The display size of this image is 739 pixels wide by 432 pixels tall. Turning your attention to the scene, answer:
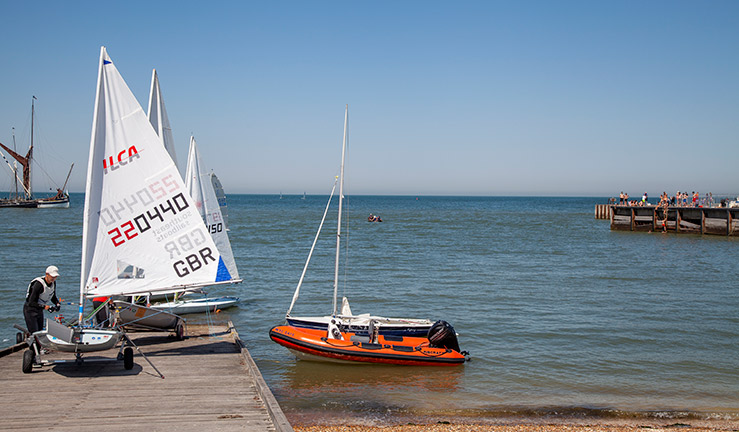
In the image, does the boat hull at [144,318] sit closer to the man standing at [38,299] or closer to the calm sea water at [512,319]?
the man standing at [38,299]

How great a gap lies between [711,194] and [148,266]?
60543 mm

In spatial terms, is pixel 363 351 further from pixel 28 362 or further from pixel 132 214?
pixel 28 362

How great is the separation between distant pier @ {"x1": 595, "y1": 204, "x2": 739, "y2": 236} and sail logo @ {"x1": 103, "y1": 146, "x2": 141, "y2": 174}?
5495 centimetres

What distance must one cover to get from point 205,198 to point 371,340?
937 centimetres

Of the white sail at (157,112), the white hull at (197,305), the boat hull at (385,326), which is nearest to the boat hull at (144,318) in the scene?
the boat hull at (385,326)

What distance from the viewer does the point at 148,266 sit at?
11.0 meters

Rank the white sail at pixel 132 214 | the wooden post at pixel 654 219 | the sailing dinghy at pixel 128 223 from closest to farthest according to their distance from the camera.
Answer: the sailing dinghy at pixel 128 223 < the white sail at pixel 132 214 < the wooden post at pixel 654 219

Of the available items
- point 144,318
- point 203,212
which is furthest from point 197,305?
point 144,318

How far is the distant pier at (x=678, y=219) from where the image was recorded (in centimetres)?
5275

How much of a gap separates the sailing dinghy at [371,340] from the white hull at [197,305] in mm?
5854

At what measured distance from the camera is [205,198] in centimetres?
2148

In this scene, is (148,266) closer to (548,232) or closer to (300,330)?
(300,330)

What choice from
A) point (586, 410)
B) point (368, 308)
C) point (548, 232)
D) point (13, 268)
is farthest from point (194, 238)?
point (548, 232)

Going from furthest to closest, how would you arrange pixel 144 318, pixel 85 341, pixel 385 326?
1. pixel 385 326
2. pixel 144 318
3. pixel 85 341
